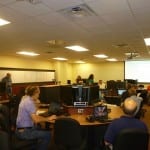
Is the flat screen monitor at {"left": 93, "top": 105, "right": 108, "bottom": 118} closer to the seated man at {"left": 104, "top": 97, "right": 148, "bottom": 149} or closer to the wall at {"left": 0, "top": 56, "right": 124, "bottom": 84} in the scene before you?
the seated man at {"left": 104, "top": 97, "right": 148, "bottom": 149}

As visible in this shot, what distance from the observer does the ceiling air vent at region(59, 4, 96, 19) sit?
3227mm

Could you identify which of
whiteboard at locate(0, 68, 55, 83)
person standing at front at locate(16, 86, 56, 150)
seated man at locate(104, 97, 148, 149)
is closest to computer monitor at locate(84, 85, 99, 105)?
person standing at front at locate(16, 86, 56, 150)

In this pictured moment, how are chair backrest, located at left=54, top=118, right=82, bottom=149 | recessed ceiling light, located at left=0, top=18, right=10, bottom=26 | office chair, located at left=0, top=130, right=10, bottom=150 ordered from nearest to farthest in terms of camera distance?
1. office chair, located at left=0, top=130, right=10, bottom=150
2. chair backrest, located at left=54, top=118, right=82, bottom=149
3. recessed ceiling light, located at left=0, top=18, right=10, bottom=26

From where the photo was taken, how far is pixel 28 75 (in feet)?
36.3

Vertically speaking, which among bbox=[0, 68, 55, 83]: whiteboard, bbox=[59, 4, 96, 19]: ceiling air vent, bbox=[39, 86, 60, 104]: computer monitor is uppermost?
bbox=[59, 4, 96, 19]: ceiling air vent

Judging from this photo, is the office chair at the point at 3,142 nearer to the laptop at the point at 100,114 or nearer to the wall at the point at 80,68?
the laptop at the point at 100,114

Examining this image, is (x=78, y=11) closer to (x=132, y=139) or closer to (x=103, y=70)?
(x=132, y=139)

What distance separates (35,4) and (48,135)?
2.03 meters

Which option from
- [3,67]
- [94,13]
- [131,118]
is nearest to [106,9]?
[94,13]

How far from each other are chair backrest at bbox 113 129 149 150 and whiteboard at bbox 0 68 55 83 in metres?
7.99

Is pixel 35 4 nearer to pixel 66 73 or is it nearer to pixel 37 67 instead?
pixel 37 67

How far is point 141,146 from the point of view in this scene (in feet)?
7.54

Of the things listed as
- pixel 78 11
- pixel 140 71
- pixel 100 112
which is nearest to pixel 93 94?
pixel 100 112

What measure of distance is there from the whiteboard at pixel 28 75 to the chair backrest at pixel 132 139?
7987 mm
